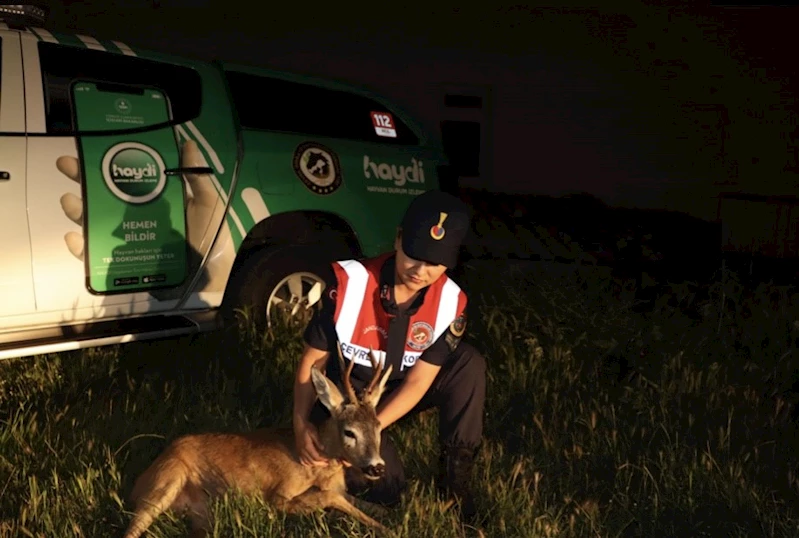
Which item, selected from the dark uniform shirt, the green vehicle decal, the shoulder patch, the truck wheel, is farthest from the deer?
the truck wheel

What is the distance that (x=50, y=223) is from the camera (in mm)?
4719

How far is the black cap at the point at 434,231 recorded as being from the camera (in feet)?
10.8

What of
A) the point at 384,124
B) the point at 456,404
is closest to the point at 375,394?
the point at 456,404

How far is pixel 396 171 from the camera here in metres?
5.95

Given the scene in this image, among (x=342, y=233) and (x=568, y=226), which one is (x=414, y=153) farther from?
(x=568, y=226)

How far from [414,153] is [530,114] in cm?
730

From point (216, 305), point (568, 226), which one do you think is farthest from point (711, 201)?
point (216, 305)

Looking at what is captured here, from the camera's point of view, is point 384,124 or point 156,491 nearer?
point 156,491

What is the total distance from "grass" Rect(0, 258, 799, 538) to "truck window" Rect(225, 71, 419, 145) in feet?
4.16

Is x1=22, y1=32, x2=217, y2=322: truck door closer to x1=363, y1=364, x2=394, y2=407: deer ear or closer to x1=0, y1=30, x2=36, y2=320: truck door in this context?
x1=0, y1=30, x2=36, y2=320: truck door

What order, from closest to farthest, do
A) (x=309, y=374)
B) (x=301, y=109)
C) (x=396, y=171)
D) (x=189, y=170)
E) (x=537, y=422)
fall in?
(x=309, y=374)
(x=537, y=422)
(x=189, y=170)
(x=301, y=109)
(x=396, y=171)

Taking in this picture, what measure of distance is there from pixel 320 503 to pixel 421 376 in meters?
0.61

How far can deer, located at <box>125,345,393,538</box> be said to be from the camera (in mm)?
3307

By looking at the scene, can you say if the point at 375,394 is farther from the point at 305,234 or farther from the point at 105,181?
the point at 305,234
